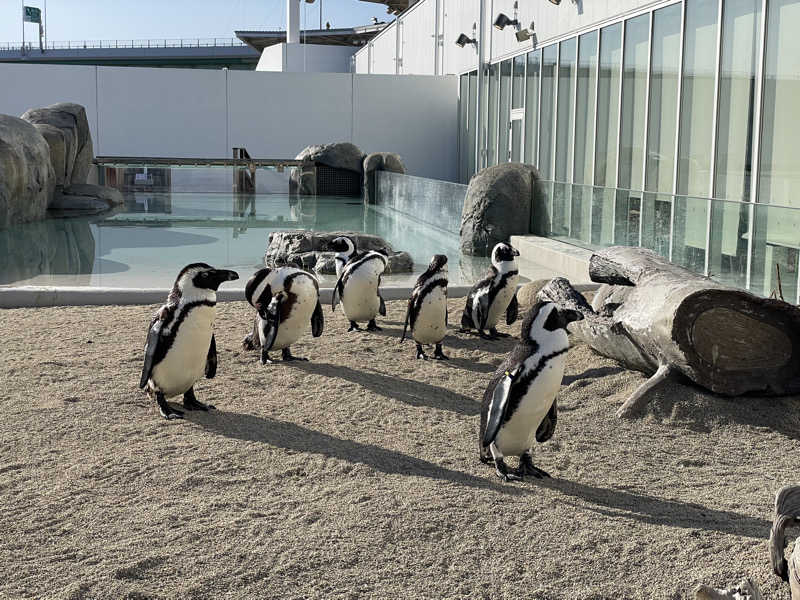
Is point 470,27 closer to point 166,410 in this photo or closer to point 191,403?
point 191,403

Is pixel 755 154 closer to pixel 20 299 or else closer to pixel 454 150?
pixel 20 299

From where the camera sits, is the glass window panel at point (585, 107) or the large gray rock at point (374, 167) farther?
the large gray rock at point (374, 167)

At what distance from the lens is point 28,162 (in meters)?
15.8

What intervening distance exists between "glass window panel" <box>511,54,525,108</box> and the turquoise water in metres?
3.55

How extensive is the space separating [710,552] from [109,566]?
211 centimetres

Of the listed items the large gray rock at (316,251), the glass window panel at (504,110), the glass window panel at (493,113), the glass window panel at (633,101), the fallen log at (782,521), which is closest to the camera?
the fallen log at (782,521)

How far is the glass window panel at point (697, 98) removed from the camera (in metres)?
11.1

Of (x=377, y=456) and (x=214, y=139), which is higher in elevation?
(x=214, y=139)

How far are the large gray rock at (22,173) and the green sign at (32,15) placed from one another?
8491 cm

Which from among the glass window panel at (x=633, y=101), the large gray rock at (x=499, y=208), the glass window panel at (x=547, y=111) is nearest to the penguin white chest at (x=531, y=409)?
the large gray rock at (x=499, y=208)

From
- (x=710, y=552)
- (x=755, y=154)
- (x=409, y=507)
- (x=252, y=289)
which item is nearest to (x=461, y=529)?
(x=409, y=507)

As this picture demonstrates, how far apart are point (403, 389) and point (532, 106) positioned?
1384 centimetres

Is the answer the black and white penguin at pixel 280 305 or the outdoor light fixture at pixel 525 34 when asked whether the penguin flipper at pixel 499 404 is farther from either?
the outdoor light fixture at pixel 525 34

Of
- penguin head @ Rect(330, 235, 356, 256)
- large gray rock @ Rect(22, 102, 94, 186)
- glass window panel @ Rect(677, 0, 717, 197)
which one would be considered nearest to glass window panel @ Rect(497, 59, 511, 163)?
glass window panel @ Rect(677, 0, 717, 197)
